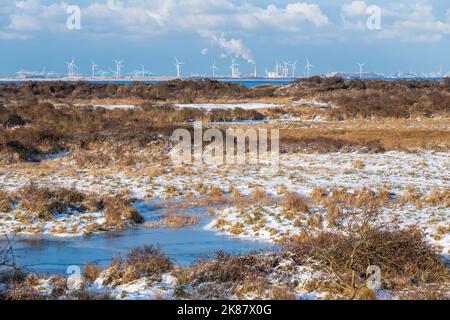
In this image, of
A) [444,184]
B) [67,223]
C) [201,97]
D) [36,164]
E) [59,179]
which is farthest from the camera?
[201,97]

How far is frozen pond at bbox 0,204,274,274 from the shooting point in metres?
11.7

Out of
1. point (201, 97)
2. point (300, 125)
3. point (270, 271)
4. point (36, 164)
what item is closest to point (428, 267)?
point (270, 271)

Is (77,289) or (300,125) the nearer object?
(77,289)

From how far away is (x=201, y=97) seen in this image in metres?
65.9

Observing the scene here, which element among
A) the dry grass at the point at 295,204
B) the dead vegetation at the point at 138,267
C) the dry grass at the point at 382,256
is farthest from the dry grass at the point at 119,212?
the dry grass at the point at 382,256

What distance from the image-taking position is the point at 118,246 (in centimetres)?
1295

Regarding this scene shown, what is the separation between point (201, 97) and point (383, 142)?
3854 cm

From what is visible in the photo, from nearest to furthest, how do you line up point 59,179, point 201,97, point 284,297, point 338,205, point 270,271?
point 284,297 → point 270,271 → point 338,205 → point 59,179 → point 201,97

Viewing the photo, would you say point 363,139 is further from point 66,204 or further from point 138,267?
point 138,267

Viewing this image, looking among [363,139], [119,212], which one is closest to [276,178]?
[119,212]

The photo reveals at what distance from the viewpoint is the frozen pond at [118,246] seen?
1170 centimetres

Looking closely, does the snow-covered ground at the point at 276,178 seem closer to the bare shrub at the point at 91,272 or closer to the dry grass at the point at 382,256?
the bare shrub at the point at 91,272

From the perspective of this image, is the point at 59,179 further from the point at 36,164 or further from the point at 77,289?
the point at 77,289

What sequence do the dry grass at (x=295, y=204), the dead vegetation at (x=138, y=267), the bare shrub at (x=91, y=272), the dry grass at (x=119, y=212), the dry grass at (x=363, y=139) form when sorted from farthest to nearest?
the dry grass at (x=363, y=139) < the dry grass at (x=295, y=204) < the dry grass at (x=119, y=212) < the bare shrub at (x=91, y=272) < the dead vegetation at (x=138, y=267)
